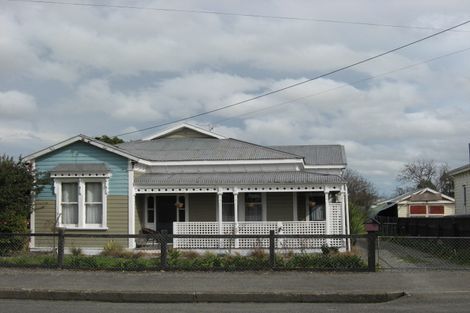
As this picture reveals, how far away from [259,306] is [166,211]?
13.5 m

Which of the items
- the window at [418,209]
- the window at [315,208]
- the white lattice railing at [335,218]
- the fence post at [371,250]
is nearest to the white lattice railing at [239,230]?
the white lattice railing at [335,218]

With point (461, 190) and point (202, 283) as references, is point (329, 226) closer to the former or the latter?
point (202, 283)

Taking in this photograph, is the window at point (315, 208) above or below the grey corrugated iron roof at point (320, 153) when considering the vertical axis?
below

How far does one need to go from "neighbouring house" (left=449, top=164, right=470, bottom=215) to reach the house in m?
12.4

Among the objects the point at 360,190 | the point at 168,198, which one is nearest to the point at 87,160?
the point at 168,198

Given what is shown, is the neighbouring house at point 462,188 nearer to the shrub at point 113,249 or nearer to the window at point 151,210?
the window at point 151,210

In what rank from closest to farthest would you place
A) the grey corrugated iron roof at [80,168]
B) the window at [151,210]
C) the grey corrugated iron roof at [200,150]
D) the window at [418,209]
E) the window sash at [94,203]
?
the grey corrugated iron roof at [80,168] → the window sash at [94,203] → the window at [151,210] → the grey corrugated iron roof at [200,150] → the window at [418,209]

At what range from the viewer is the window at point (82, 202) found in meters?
21.0

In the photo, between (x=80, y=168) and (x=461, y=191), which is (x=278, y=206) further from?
(x=461, y=191)

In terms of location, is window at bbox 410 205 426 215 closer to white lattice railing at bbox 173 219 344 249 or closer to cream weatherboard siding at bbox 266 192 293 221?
cream weatherboard siding at bbox 266 192 293 221

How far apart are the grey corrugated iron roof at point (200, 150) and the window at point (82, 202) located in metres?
2.84

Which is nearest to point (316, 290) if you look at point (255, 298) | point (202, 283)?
point (255, 298)

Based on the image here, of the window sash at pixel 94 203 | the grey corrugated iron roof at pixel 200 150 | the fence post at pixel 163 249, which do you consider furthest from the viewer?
the grey corrugated iron roof at pixel 200 150

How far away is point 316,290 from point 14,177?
1205 cm
